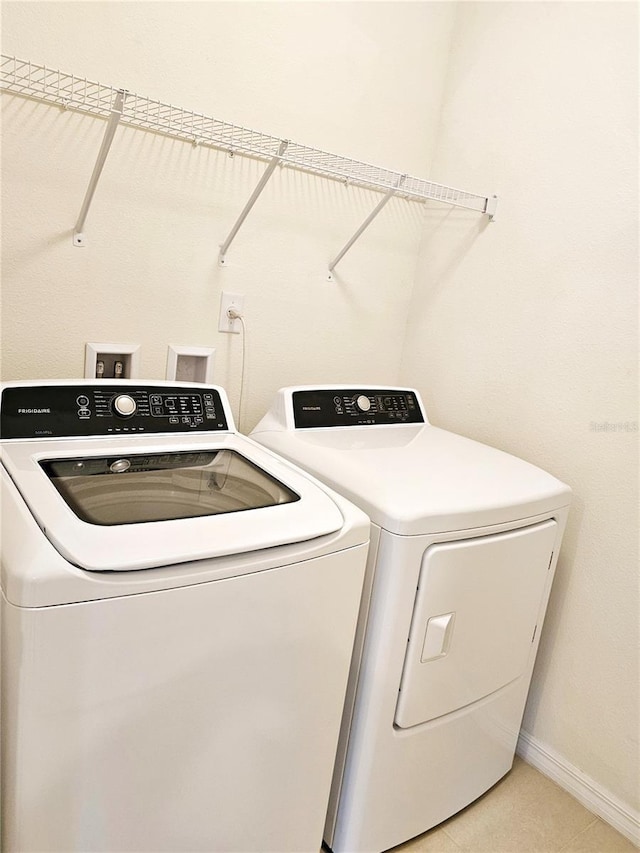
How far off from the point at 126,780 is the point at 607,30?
2137 mm

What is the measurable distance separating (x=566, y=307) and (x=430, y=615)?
101 centimetres

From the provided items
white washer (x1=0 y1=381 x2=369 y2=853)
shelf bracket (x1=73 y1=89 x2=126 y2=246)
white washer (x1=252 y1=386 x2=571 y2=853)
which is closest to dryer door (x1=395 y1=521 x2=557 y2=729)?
white washer (x1=252 y1=386 x2=571 y2=853)

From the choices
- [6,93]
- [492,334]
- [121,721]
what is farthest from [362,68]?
[121,721]

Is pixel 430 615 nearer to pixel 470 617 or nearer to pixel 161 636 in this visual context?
pixel 470 617

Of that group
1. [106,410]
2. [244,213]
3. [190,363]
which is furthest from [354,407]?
[106,410]

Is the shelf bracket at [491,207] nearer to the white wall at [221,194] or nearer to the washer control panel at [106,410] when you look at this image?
the white wall at [221,194]

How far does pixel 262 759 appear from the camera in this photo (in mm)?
1238

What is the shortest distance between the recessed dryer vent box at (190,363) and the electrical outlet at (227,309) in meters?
0.08

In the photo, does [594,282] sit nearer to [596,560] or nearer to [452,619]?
[596,560]

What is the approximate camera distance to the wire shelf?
1404 millimetres

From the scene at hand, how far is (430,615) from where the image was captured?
1426mm

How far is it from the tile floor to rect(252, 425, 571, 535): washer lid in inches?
35.8

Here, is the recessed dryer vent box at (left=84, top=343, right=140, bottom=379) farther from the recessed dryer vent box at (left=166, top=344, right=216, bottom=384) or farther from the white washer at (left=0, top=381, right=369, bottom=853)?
the white washer at (left=0, top=381, right=369, bottom=853)

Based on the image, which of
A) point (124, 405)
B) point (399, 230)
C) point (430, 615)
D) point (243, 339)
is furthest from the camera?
point (399, 230)
